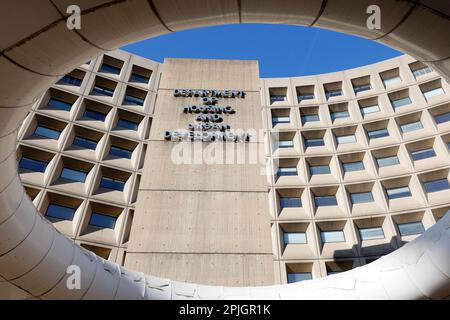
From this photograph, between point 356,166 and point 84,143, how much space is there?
1004 inches

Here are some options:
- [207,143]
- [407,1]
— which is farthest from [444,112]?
[407,1]

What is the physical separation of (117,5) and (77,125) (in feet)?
89.3

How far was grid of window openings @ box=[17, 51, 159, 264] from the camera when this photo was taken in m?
24.6

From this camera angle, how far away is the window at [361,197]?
28359 millimetres

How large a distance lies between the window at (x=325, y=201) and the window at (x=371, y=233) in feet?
10.7

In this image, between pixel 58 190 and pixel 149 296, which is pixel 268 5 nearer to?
pixel 149 296

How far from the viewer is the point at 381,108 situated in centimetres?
3194

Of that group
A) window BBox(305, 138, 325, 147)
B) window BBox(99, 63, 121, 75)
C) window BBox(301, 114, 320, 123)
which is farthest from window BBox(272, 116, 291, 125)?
window BBox(99, 63, 121, 75)

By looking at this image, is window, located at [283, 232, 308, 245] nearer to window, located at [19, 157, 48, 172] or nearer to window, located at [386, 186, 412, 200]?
window, located at [386, 186, 412, 200]

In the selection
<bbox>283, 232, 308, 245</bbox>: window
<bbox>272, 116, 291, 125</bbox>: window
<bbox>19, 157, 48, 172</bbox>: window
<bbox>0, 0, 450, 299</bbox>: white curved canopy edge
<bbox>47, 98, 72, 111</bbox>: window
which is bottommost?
<bbox>0, 0, 450, 299</bbox>: white curved canopy edge

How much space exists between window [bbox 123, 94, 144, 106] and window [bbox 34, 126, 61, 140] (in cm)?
698

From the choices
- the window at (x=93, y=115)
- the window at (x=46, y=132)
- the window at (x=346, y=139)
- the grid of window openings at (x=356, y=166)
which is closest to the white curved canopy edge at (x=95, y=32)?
the grid of window openings at (x=356, y=166)

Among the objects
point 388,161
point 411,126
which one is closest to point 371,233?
point 388,161

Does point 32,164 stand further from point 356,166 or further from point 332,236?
point 356,166
